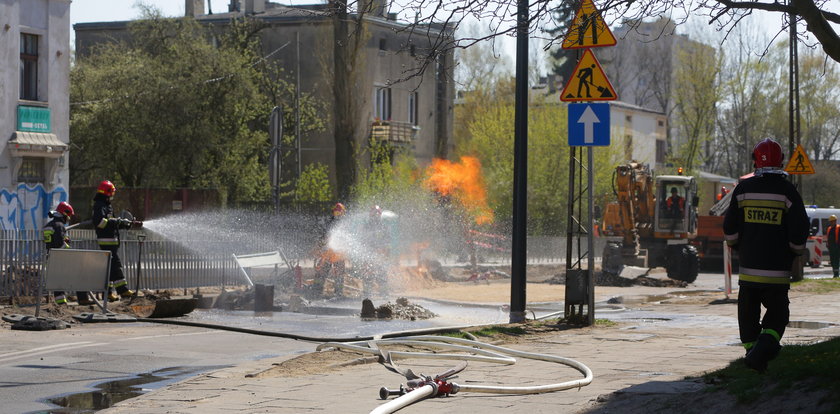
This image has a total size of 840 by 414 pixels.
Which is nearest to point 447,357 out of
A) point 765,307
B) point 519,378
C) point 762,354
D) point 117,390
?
point 519,378

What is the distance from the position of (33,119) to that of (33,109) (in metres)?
0.27

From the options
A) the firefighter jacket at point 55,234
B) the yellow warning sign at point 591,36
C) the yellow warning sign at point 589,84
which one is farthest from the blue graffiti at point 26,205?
the yellow warning sign at point 591,36

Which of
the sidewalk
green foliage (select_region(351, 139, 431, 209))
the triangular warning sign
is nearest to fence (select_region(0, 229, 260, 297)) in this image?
the sidewalk

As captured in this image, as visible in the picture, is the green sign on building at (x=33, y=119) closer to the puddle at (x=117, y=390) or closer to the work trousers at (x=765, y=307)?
the puddle at (x=117, y=390)

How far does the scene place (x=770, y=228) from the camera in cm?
801

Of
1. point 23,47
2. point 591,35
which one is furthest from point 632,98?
point 591,35

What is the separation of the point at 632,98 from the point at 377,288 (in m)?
66.4

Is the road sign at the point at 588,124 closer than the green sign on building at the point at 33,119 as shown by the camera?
Yes

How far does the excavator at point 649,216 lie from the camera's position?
30.8m

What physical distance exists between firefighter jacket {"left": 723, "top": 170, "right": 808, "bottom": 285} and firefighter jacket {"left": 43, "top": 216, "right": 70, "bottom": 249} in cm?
1188

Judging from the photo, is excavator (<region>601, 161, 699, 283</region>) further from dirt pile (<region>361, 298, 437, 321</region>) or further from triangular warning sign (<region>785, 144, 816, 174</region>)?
dirt pile (<region>361, 298, 437, 321</region>)

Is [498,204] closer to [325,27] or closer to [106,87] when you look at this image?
[325,27]

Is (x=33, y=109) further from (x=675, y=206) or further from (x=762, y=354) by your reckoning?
(x=762, y=354)

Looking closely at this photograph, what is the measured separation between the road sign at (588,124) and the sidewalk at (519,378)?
239 centimetres
